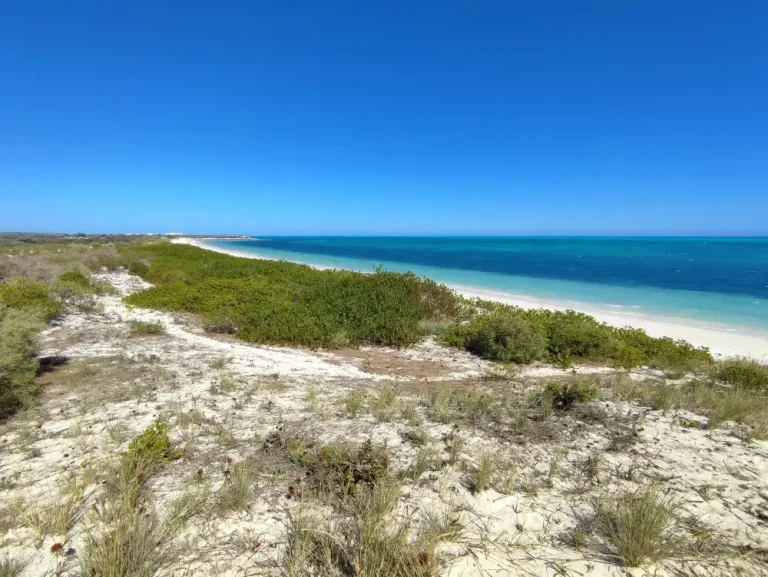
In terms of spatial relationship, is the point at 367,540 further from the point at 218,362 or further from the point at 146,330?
the point at 146,330

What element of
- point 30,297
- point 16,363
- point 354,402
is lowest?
point 354,402

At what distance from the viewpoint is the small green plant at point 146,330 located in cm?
985

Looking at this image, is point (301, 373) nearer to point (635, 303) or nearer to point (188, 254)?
point (635, 303)

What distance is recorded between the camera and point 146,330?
1001 cm

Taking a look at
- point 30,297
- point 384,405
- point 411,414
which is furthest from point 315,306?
point 30,297

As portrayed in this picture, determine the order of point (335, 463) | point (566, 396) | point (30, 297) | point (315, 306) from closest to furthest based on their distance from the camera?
point (335, 463) → point (566, 396) → point (30, 297) → point (315, 306)

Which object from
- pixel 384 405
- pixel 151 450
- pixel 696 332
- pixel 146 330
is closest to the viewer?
pixel 151 450

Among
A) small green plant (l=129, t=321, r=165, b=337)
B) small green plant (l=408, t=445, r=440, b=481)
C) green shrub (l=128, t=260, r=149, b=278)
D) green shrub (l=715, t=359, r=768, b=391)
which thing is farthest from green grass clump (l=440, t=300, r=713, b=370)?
green shrub (l=128, t=260, r=149, b=278)

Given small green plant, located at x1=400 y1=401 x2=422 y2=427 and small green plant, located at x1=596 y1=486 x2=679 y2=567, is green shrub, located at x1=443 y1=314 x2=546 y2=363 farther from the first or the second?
small green plant, located at x1=596 y1=486 x2=679 y2=567

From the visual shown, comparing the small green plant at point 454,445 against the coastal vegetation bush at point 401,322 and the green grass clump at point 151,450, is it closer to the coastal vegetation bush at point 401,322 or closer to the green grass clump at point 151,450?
the green grass clump at point 151,450

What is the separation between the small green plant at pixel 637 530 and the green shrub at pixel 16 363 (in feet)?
23.8

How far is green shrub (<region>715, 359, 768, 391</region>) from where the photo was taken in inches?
288

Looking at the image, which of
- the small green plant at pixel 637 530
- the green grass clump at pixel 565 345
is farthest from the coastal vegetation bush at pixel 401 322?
the small green plant at pixel 637 530

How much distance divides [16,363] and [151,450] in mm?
3463
